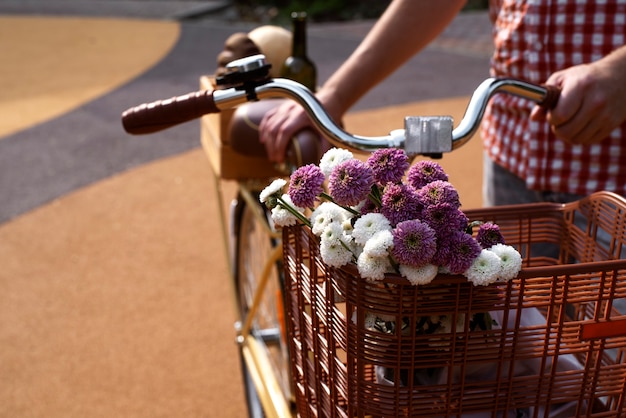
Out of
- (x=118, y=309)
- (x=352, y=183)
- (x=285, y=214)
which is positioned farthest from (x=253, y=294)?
(x=352, y=183)

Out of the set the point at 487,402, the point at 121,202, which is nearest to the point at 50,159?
the point at 121,202

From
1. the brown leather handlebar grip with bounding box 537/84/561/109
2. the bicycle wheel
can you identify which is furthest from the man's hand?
the bicycle wheel

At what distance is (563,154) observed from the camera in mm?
1881

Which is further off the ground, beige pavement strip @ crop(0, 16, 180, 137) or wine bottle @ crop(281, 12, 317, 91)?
wine bottle @ crop(281, 12, 317, 91)

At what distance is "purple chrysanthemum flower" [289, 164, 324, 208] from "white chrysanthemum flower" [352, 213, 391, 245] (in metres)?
0.10

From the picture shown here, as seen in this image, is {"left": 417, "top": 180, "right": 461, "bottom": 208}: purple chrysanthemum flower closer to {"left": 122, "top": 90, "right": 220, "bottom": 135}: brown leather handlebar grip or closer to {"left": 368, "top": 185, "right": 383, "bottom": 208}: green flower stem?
{"left": 368, "top": 185, "right": 383, "bottom": 208}: green flower stem

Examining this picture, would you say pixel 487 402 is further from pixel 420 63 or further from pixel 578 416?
pixel 420 63

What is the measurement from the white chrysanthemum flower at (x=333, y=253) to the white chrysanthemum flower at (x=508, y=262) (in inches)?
8.0

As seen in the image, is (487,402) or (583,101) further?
(583,101)

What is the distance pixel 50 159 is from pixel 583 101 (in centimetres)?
523

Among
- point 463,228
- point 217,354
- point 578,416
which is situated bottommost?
point 217,354

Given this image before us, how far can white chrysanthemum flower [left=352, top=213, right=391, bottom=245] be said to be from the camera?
1.01 m

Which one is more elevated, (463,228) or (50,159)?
(463,228)

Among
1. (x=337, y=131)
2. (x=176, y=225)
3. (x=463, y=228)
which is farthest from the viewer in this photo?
(x=176, y=225)
